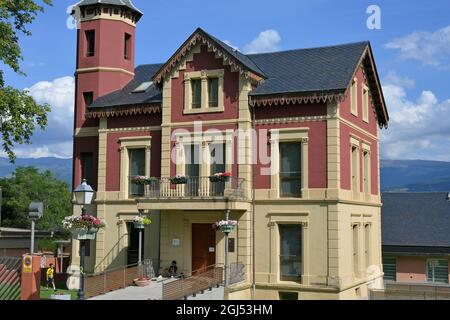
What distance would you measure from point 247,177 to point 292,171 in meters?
1.94

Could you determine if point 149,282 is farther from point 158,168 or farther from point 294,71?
point 294,71

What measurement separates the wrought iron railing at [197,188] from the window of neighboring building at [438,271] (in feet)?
48.8

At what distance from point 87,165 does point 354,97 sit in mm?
13945

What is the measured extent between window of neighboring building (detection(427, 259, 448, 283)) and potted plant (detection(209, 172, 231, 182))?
16.1 m

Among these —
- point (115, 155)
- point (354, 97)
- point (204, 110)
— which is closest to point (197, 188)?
point (204, 110)

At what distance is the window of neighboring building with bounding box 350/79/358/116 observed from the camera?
2588 cm

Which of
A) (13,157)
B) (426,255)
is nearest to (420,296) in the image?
(426,255)

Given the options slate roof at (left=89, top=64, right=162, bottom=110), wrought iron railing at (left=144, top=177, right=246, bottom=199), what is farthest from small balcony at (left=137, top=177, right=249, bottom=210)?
slate roof at (left=89, top=64, right=162, bottom=110)

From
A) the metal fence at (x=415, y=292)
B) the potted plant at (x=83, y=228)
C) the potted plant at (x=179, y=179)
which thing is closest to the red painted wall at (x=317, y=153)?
the potted plant at (x=179, y=179)

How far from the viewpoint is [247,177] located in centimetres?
2439

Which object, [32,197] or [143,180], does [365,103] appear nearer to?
[143,180]

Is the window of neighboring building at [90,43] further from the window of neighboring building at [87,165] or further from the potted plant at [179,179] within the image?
the potted plant at [179,179]

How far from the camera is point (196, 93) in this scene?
84.9 ft

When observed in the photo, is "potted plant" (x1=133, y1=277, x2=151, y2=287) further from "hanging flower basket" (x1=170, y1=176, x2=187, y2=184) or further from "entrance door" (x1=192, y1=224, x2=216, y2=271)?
"hanging flower basket" (x1=170, y1=176, x2=187, y2=184)
